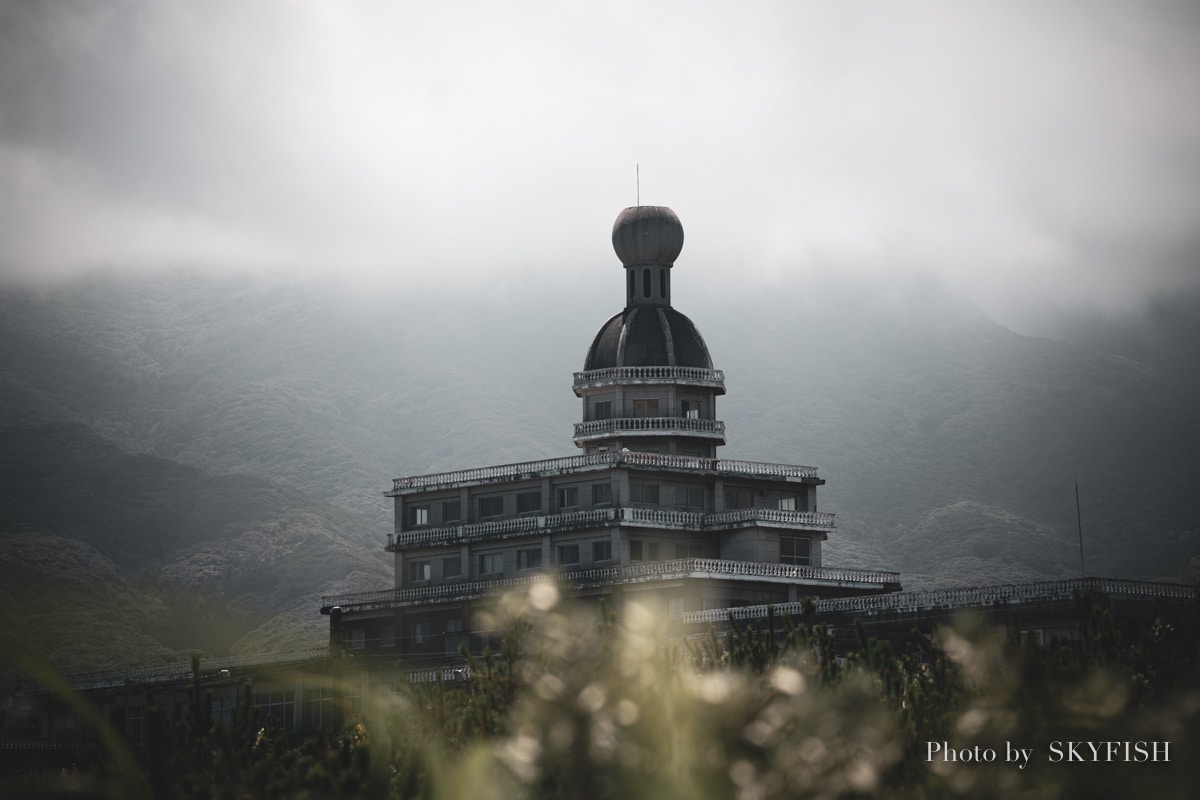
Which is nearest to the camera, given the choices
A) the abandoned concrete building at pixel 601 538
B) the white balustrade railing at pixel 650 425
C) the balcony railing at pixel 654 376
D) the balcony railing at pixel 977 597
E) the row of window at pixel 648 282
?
the balcony railing at pixel 977 597

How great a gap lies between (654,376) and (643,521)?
11.7m

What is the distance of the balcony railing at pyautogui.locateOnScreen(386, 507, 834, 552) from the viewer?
113312mm

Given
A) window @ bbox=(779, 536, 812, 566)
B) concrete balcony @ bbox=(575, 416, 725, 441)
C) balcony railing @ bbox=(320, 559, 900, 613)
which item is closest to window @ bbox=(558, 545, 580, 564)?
balcony railing @ bbox=(320, 559, 900, 613)

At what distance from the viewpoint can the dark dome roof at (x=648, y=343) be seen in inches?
4801

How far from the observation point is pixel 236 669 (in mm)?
118000

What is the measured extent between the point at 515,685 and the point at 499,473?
83.8 m

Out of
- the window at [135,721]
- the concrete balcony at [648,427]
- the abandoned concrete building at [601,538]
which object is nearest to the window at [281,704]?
the abandoned concrete building at [601,538]

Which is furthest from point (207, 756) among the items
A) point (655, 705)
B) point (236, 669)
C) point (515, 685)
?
point (236, 669)

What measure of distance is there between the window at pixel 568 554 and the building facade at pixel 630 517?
90 millimetres

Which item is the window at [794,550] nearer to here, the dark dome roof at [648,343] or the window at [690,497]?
the window at [690,497]

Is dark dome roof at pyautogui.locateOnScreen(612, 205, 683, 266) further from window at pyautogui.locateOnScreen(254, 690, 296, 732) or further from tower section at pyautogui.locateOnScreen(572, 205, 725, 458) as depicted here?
window at pyautogui.locateOnScreen(254, 690, 296, 732)

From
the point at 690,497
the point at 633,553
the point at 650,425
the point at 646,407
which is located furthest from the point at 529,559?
the point at 646,407

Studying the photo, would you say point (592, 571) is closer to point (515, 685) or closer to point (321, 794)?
point (515, 685)

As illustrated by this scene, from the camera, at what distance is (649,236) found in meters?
127
